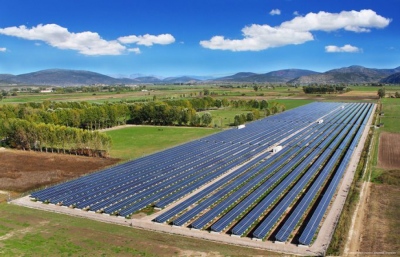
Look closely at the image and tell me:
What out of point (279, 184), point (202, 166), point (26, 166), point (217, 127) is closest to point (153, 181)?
point (202, 166)

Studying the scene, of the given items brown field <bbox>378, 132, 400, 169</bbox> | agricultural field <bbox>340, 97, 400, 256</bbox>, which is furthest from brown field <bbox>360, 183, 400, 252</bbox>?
brown field <bbox>378, 132, 400, 169</bbox>

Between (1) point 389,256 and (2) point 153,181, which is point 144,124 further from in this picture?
(1) point 389,256

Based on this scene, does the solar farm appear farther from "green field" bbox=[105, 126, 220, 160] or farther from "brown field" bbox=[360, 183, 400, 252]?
"green field" bbox=[105, 126, 220, 160]

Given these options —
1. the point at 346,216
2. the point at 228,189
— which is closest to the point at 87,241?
the point at 228,189

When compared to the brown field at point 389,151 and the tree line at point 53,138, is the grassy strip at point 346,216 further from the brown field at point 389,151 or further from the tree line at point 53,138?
the tree line at point 53,138

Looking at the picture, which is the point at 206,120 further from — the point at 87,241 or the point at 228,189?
the point at 87,241
